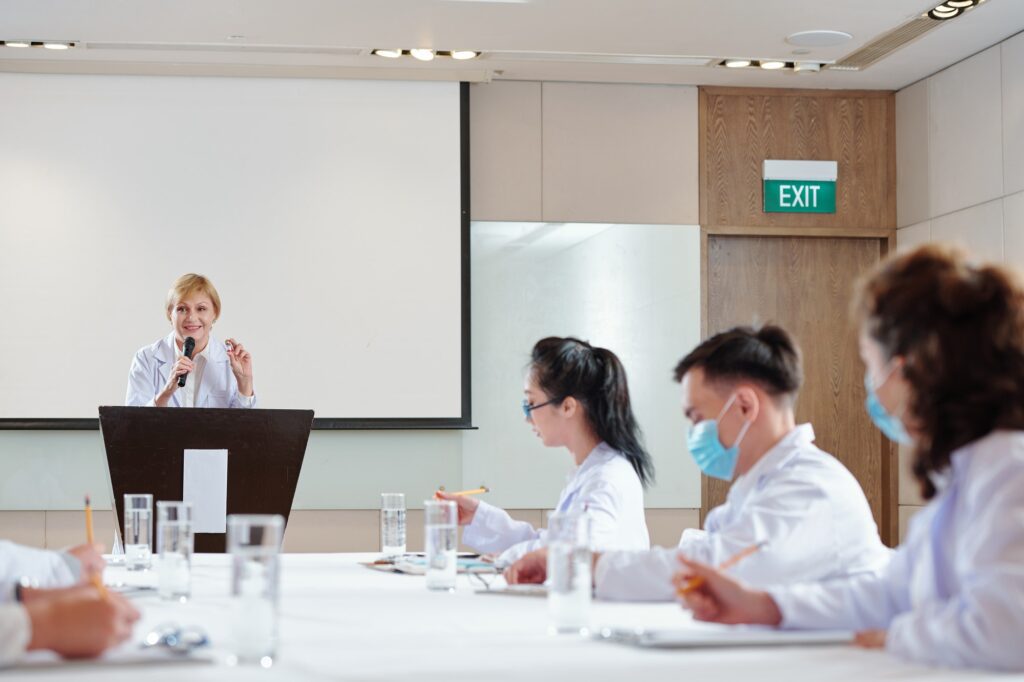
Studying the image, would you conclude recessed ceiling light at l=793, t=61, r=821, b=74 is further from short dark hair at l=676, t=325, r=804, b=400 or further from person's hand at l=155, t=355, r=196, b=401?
short dark hair at l=676, t=325, r=804, b=400

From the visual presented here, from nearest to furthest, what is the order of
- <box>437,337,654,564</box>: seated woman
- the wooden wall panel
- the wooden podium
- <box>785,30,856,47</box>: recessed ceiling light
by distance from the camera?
<box>437,337,654,564</box>: seated woman < the wooden podium < <box>785,30,856,47</box>: recessed ceiling light < the wooden wall panel

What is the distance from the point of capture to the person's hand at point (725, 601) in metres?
1.70

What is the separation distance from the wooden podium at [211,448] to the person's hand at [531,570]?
96cm

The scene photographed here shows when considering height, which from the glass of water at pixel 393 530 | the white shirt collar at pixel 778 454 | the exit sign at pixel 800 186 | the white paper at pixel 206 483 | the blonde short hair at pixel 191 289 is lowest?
the glass of water at pixel 393 530

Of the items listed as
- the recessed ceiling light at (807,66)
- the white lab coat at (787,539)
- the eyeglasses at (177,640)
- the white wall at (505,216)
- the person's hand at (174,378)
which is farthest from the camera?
the recessed ceiling light at (807,66)

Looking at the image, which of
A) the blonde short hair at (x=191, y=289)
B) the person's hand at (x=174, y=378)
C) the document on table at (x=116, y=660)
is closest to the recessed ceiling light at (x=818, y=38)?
the blonde short hair at (x=191, y=289)

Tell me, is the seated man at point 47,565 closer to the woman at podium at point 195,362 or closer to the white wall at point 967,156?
the woman at podium at point 195,362

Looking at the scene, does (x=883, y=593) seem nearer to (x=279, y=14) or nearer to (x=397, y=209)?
(x=279, y=14)

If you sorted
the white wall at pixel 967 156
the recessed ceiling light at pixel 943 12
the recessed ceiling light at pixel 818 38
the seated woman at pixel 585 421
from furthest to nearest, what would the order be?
1. the white wall at pixel 967 156
2. the recessed ceiling light at pixel 818 38
3. the recessed ceiling light at pixel 943 12
4. the seated woman at pixel 585 421

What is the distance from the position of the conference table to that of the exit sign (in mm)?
4203

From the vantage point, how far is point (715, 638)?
1562mm

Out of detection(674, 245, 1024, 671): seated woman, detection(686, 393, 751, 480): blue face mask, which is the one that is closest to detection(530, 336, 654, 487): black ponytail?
detection(686, 393, 751, 480): blue face mask

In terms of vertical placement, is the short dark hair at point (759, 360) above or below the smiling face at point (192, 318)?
below

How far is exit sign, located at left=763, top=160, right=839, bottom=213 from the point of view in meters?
6.01
